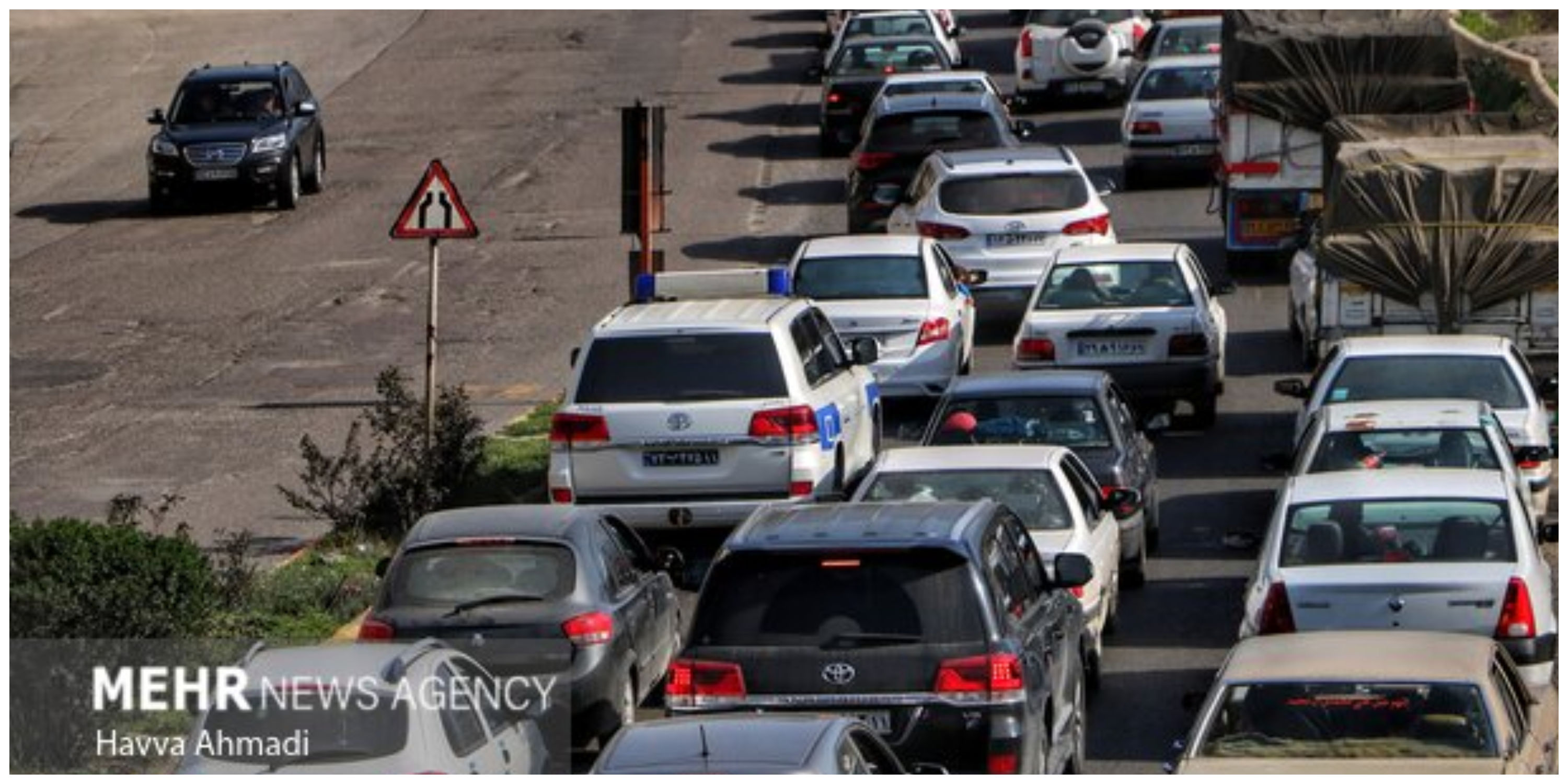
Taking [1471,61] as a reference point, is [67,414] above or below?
below

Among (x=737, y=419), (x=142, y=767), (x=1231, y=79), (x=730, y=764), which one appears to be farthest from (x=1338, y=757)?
(x=1231, y=79)

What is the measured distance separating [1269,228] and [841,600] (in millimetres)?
20669

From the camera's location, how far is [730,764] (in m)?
11.9

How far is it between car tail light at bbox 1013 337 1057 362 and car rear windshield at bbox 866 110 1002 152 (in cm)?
947

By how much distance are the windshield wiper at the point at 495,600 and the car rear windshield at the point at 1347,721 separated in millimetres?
4221

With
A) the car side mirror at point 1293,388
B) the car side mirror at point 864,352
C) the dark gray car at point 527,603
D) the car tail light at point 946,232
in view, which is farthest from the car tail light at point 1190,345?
the dark gray car at point 527,603

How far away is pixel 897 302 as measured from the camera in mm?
27656

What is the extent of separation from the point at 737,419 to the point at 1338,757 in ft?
26.7

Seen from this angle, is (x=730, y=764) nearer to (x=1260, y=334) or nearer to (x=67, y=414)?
(x=67, y=414)

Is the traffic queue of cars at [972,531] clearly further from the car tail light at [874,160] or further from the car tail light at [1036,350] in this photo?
the car tail light at [874,160]

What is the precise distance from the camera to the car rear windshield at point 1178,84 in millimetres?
40188

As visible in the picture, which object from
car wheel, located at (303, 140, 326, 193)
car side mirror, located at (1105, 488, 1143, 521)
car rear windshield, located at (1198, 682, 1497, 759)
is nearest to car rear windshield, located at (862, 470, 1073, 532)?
car side mirror, located at (1105, 488, 1143, 521)

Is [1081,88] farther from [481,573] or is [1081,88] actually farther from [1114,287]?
[481,573]

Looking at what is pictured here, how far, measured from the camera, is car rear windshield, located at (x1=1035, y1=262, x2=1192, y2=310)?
90.1ft
